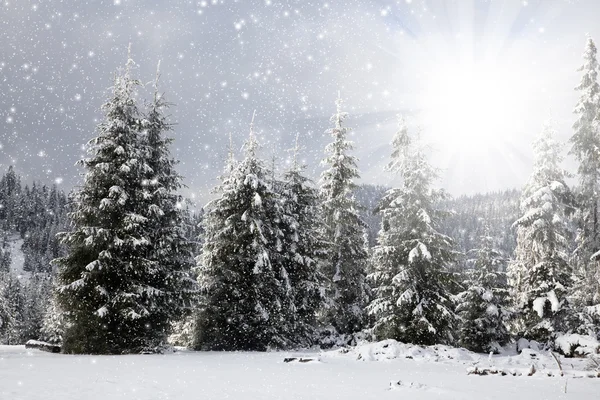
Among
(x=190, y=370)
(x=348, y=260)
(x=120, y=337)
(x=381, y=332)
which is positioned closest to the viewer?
(x=190, y=370)

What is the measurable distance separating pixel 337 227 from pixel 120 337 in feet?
46.4

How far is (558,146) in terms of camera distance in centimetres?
2475

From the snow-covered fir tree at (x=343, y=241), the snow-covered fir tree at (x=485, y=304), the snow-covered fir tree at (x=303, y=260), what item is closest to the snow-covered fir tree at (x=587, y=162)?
the snow-covered fir tree at (x=485, y=304)

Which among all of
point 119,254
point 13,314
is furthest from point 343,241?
point 13,314

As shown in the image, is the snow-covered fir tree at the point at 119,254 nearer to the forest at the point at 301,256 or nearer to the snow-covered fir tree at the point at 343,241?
the forest at the point at 301,256

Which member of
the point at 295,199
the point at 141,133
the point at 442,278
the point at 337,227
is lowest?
the point at 442,278

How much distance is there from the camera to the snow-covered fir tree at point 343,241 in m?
26.9

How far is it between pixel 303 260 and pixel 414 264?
6.81 meters

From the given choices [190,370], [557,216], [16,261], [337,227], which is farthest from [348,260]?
[16,261]

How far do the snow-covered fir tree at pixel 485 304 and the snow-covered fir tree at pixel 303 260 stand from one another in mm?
9082

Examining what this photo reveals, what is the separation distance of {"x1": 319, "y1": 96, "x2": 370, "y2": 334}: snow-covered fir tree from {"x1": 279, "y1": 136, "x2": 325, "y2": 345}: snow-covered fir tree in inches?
33.1

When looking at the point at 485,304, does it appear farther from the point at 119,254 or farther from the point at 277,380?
the point at 119,254

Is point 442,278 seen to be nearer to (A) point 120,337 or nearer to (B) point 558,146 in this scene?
(B) point 558,146

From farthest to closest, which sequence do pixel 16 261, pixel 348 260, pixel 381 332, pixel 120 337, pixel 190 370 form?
pixel 16 261 → pixel 348 260 → pixel 381 332 → pixel 120 337 → pixel 190 370
